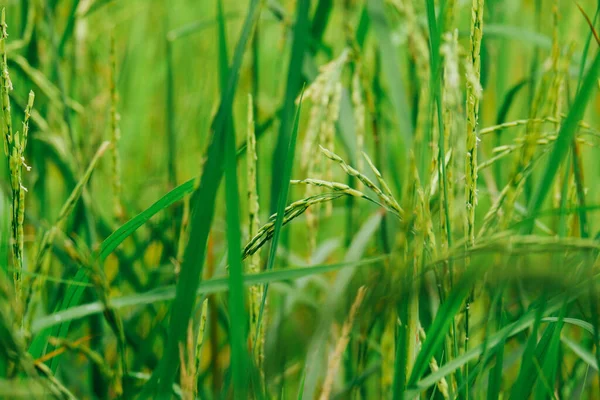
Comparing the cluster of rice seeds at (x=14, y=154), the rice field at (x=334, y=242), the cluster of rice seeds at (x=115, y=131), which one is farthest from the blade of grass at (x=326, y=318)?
the cluster of rice seeds at (x=115, y=131)

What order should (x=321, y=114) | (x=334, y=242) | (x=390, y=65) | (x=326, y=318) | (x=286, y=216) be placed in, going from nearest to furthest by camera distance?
(x=326, y=318) < (x=286, y=216) < (x=321, y=114) < (x=390, y=65) < (x=334, y=242)

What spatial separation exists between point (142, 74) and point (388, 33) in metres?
1.72

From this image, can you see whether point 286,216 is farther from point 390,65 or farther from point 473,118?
point 390,65

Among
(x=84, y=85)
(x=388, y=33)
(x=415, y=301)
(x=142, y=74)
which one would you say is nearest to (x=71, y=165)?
(x=84, y=85)

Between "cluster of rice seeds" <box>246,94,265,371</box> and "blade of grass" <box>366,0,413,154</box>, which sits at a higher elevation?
"blade of grass" <box>366,0,413,154</box>

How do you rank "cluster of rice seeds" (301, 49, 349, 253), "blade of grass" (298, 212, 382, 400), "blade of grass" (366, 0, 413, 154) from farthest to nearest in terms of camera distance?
1. "blade of grass" (366, 0, 413, 154)
2. "cluster of rice seeds" (301, 49, 349, 253)
3. "blade of grass" (298, 212, 382, 400)

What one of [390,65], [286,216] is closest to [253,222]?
[286,216]

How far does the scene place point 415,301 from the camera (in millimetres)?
599

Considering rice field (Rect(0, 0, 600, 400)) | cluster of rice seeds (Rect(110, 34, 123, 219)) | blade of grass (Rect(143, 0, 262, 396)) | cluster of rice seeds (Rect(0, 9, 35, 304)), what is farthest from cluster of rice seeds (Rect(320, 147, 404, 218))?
cluster of rice seeds (Rect(110, 34, 123, 219))

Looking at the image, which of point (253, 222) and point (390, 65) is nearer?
Answer: point (253, 222)

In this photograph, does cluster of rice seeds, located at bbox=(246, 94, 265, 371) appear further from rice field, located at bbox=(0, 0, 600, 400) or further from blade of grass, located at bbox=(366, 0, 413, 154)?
blade of grass, located at bbox=(366, 0, 413, 154)

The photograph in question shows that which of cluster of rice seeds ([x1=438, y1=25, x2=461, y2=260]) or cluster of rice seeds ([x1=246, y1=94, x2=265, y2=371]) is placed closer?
cluster of rice seeds ([x1=438, y1=25, x2=461, y2=260])

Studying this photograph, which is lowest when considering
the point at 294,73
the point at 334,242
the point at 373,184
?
the point at 334,242

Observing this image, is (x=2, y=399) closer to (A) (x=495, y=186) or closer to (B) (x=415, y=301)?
(B) (x=415, y=301)
